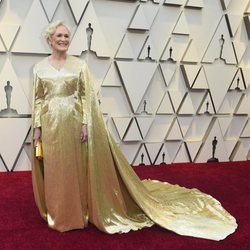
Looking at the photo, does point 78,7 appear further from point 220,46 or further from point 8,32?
point 220,46

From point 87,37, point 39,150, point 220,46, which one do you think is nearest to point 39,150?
point 39,150

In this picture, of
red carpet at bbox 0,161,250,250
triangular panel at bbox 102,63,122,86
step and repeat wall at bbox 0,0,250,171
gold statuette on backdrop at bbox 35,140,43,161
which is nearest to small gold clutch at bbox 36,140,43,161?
gold statuette on backdrop at bbox 35,140,43,161

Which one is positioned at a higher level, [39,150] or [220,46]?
[220,46]

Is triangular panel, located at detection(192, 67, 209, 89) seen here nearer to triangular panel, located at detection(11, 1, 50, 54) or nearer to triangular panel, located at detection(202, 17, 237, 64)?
triangular panel, located at detection(202, 17, 237, 64)

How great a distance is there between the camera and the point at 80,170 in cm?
234

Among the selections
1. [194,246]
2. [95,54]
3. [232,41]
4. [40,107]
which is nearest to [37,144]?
[40,107]

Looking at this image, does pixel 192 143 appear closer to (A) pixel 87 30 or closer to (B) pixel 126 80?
(B) pixel 126 80

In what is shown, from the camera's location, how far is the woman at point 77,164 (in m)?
2.27

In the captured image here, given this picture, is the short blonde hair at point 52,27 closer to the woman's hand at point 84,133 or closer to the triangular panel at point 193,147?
the woman's hand at point 84,133

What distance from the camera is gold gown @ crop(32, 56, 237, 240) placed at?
2273 millimetres

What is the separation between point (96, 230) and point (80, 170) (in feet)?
1.31

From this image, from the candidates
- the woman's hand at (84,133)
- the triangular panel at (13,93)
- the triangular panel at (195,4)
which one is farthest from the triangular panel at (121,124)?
the woman's hand at (84,133)

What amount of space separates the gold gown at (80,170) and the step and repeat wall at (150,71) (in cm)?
133

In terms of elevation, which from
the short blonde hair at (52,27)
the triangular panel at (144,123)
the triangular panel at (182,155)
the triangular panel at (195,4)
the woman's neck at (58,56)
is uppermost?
the triangular panel at (195,4)
